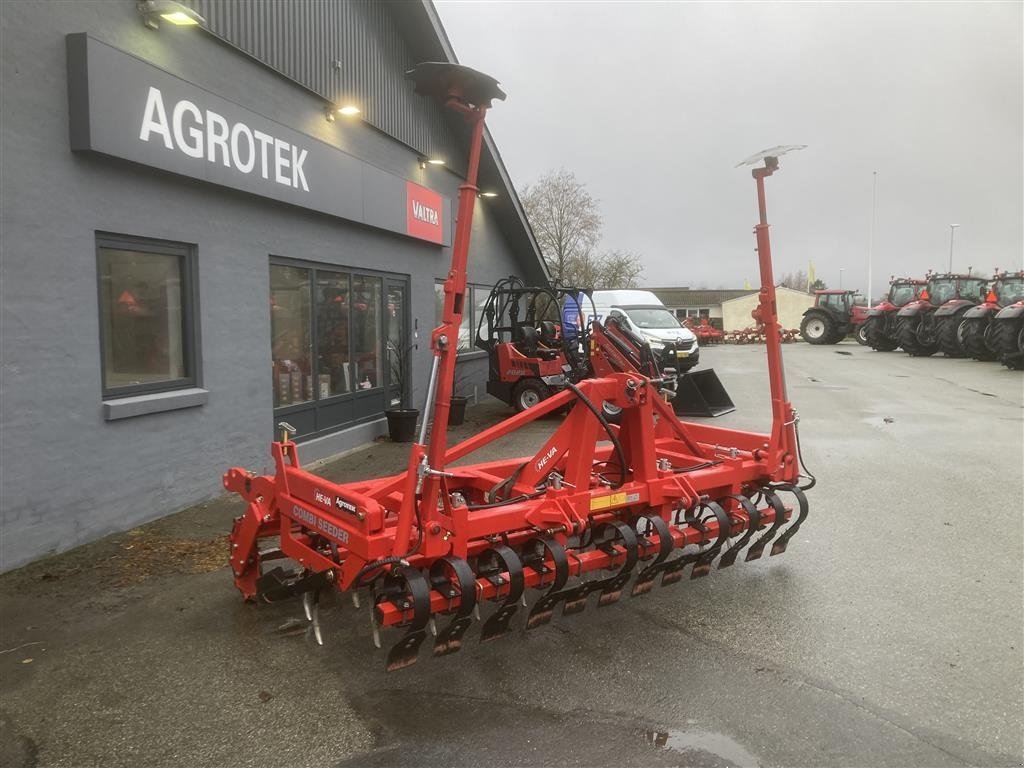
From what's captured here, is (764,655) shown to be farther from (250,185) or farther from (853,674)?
(250,185)

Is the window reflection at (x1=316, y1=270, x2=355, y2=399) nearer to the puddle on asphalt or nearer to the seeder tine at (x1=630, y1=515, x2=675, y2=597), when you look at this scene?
the seeder tine at (x1=630, y1=515, x2=675, y2=597)

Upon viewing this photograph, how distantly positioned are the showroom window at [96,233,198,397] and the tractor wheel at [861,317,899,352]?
28.7 m

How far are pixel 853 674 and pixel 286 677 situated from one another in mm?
2830

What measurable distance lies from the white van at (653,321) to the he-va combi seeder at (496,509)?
1286 cm

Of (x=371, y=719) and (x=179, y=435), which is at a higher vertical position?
(x=179, y=435)

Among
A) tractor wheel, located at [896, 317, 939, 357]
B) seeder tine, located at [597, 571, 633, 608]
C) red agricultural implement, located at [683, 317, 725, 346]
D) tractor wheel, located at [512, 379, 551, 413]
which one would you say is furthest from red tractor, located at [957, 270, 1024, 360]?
seeder tine, located at [597, 571, 633, 608]

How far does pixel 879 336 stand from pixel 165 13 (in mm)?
29435

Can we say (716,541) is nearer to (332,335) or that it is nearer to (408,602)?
(408,602)

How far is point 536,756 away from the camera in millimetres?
3008

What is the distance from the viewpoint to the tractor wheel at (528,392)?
1262 centimetres

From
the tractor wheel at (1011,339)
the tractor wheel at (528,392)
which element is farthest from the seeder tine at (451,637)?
the tractor wheel at (1011,339)

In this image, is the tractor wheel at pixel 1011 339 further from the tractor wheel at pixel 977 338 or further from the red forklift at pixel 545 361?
the red forklift at pixel 545 361

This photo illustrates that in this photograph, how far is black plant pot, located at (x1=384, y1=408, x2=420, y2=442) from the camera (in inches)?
392

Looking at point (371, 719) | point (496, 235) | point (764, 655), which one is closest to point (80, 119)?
point (371, 719)
